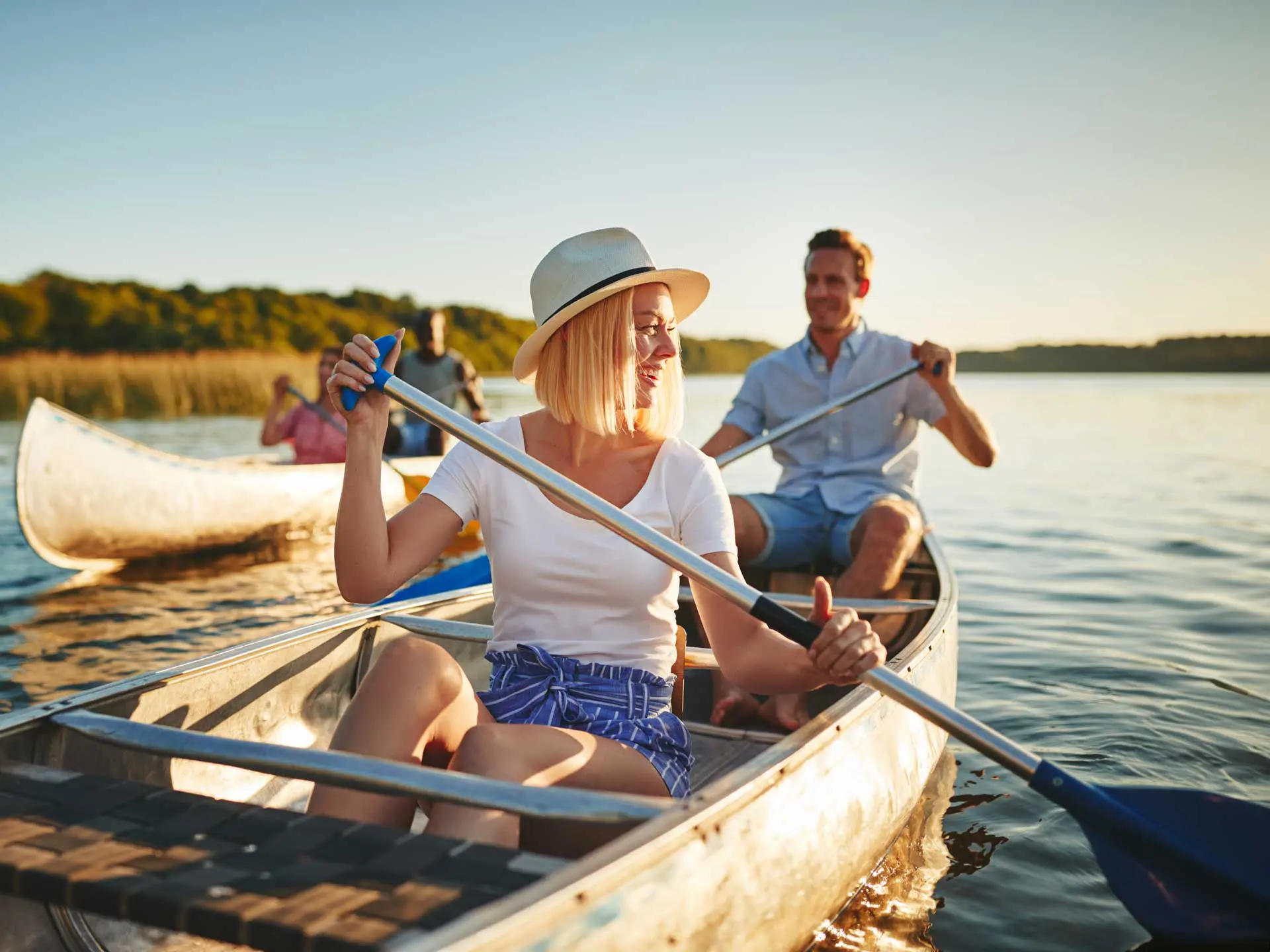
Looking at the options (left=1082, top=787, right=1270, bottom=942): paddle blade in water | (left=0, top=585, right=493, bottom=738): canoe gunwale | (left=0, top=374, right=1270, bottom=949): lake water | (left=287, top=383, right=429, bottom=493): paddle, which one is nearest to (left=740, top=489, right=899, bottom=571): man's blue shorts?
(left=0, top=374, right=1270, bottom=949): lake water

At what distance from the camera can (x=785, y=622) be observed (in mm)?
1891

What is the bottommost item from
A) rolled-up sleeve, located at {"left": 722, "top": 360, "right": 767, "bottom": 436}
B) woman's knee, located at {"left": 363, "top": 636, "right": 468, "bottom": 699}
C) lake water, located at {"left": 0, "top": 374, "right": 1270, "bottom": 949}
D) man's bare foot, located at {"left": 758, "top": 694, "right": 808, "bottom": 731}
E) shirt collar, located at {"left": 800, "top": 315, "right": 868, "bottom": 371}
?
lake water, located at {"left": 0, "top": 374, "right": 1270, "bottom": 949}

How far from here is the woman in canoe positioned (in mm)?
1965

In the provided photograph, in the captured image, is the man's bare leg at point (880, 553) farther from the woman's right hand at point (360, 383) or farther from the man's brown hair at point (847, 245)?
the woman's right hand at point (360, 383)

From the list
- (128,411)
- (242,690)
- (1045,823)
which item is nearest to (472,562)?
(242,690)

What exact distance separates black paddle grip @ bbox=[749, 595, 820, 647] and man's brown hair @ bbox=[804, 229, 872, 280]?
2.72m

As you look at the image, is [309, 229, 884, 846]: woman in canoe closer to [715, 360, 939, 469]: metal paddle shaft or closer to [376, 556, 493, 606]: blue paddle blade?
[715, 360, 939, 469]: metal paddle shaft

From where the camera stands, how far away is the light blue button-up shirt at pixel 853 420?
14.1 feet

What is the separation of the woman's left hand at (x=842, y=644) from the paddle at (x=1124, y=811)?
0.13 ft

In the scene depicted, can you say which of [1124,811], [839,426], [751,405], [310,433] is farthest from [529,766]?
[310,433]

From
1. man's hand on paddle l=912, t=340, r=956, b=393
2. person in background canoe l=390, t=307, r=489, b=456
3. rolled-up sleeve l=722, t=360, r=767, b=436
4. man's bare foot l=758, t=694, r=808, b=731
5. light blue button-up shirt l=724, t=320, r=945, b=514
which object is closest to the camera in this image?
man's bare foot l=758, t=694, r=808, b=731

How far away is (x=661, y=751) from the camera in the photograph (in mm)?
2053

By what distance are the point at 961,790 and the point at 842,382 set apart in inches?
68.6

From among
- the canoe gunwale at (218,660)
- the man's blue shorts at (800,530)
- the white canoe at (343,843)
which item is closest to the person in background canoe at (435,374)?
the man's blue shorts at (800,530)
